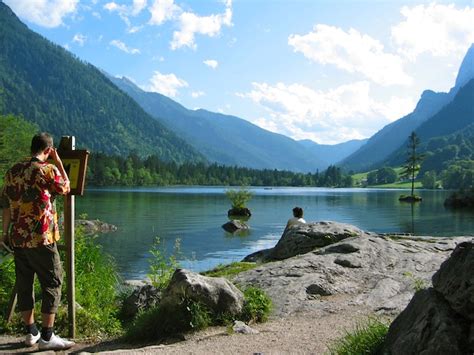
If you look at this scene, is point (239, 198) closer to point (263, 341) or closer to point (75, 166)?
point (75, 166)

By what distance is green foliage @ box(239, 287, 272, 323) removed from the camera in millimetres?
9633

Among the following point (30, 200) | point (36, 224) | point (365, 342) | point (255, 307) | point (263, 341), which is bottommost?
point (263, 341)

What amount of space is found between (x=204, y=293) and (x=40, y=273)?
2.92 metres

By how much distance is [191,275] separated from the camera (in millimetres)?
9320

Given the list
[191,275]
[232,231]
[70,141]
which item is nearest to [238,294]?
[191,275]

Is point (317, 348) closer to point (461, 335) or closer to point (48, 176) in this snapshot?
point (461, 335)

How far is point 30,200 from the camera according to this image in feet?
25.4

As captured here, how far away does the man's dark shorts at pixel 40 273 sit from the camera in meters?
7.86

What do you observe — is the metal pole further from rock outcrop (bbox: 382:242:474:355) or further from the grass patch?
rock outcrop (bbox: 382:242:474:355)

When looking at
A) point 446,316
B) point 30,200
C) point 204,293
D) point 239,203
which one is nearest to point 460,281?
point 446,316

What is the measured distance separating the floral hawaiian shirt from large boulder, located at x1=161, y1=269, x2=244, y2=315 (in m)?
2.49

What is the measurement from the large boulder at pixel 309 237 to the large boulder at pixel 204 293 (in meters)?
8.98

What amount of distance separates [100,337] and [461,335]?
6.82 m

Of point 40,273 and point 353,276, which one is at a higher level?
point 40,273
